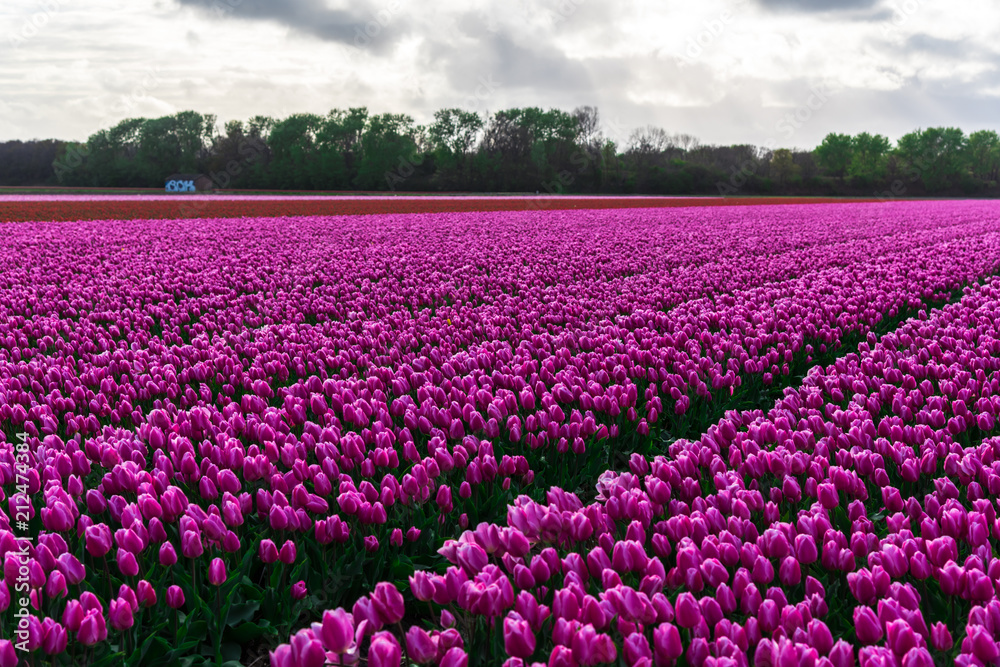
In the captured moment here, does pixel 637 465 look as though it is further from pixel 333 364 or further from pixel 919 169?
pixel 919 169

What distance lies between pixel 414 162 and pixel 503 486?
83141mm

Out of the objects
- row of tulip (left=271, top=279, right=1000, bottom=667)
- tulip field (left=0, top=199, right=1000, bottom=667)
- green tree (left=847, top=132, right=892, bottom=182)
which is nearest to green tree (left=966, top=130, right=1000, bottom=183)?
green tree (left=847, top=132, right=892, bottom=182)

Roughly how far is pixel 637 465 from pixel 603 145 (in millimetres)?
90969

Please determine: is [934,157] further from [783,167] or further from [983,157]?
[783,167]

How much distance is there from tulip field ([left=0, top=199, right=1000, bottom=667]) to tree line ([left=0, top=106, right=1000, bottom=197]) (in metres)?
73.3

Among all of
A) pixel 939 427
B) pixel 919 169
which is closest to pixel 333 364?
pixel 939 427

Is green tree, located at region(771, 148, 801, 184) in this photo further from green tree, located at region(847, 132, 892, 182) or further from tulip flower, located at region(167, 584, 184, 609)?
tulip flower, located at region(167, 584, 184, 609)

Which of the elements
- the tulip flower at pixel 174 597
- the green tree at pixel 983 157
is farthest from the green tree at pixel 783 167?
the tulip flower at pixel 174 597

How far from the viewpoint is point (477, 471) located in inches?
147

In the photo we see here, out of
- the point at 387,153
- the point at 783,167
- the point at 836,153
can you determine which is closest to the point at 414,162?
the point at 387,153

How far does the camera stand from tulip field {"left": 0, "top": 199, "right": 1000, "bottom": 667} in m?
2.39

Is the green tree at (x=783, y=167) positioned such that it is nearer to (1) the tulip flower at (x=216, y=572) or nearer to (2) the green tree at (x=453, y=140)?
(2) the green tree at (x=453, y=140)

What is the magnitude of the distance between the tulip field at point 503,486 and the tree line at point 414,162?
73.3 meters

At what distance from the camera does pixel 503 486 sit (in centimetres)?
383
